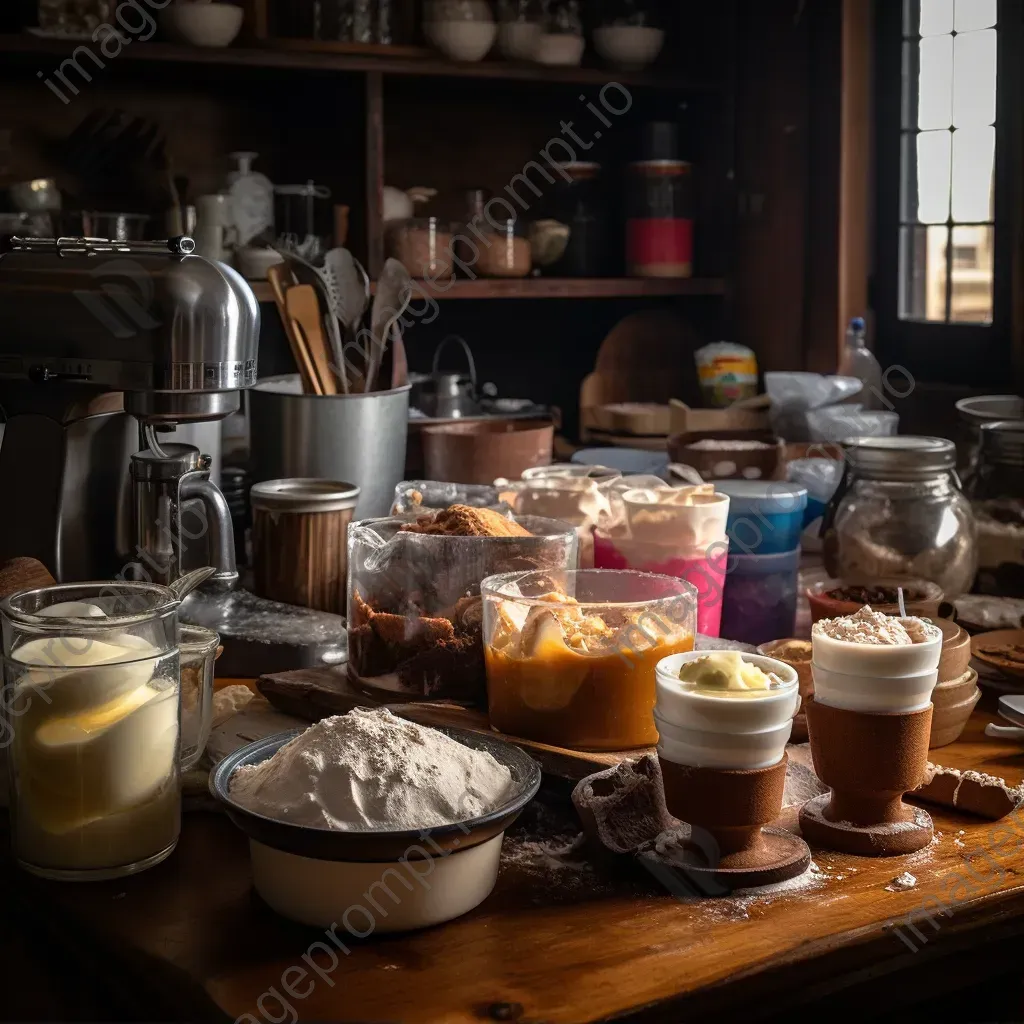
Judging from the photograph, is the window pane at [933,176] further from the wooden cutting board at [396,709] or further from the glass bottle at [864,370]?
the wooden cutting board at [396,709]

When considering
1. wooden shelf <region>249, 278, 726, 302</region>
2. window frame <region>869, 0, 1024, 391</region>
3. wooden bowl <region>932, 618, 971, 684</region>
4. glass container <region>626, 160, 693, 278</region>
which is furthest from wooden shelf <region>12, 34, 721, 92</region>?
wooden bowl <region>932, 618, 971, 684</region>

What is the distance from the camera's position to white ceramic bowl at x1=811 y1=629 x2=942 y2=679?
100cm

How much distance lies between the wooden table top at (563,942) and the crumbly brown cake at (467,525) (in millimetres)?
332

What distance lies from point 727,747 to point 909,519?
33.5 inches

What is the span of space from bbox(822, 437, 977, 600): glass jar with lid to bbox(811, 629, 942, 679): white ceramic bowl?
68cm

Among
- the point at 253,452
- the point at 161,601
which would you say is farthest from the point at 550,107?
the point at 161,601

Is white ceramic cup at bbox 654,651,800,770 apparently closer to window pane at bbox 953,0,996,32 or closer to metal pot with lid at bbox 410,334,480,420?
metal pot with lid at bbox 410,334,480,420

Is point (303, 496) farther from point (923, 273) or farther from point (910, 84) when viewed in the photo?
point (910, 84)

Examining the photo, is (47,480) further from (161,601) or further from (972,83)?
(972,83)

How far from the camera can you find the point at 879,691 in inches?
39.5

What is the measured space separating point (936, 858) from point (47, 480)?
998 millimetres

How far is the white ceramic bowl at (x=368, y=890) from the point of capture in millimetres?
897

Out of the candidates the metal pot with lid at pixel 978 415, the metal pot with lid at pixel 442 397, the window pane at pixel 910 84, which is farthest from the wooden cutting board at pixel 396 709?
the window pane at pixel 910 84

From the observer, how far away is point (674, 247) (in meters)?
3.24
